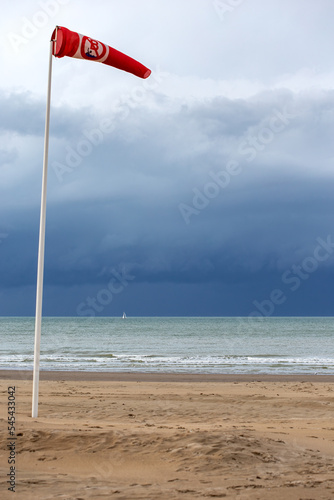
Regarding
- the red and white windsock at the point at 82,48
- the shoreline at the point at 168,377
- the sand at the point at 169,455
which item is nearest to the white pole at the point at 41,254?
the red and white windsock at the point at 82,48

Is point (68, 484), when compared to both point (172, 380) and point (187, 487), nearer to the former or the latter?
point (187, 487)

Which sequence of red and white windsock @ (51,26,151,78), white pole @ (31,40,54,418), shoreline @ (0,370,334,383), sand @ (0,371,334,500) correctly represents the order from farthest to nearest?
shoreline @ (0,370,334,383), red and white windsock @ (51,26,151,78), white pole @ (31,40,54,418), sand @ (0,371,334,500)

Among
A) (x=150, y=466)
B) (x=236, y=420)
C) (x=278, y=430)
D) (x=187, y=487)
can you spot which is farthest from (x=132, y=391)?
(x=187, y=487)

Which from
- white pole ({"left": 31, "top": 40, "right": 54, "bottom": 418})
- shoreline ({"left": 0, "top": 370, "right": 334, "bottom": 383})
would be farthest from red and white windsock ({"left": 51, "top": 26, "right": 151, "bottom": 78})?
shoreline ({"left": 0, "top": 370, "right": 334, "bottom": 383})

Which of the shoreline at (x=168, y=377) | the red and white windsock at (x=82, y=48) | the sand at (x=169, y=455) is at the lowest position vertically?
the shoreline at (x=168, y=377)

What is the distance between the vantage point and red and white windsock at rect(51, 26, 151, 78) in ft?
29.7

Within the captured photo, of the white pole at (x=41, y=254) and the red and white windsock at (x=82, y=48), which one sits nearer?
the white pole at (x=41, y=254)

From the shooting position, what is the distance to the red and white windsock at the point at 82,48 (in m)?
9.04

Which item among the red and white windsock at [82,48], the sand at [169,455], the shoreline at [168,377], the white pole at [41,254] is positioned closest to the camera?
the sand at [169,455]

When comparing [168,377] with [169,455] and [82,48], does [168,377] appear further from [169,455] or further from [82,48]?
[82,48]

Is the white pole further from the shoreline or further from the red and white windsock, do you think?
the shoreline

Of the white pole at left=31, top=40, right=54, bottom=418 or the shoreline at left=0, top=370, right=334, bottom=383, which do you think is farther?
the shoreline at left=0, top=370, right=334, bottom=383

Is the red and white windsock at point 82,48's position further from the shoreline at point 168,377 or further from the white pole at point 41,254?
the shoreline at point 168,377

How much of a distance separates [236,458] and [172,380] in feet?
43.9
